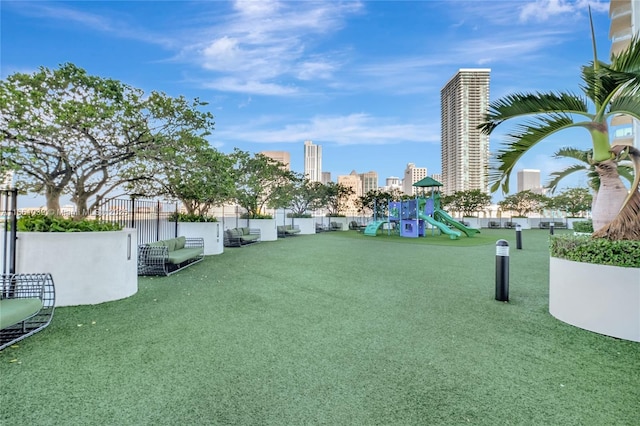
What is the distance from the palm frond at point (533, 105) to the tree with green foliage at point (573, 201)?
36.7 m

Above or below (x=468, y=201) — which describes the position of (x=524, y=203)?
below

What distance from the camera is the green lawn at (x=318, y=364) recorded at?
2.19 m

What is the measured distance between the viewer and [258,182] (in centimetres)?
1705

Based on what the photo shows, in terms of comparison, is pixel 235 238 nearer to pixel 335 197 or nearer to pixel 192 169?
pixel 192 169

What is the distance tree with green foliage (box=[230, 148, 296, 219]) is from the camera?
1606 cm

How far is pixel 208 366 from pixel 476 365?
8.28ft

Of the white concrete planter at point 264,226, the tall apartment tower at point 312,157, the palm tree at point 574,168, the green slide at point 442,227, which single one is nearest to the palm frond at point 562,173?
the palm tree at point 574,168

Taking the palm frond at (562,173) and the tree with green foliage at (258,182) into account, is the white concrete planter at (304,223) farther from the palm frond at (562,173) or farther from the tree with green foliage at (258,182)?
the palm frond at (562,173)

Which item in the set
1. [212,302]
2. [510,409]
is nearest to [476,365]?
[510,409]

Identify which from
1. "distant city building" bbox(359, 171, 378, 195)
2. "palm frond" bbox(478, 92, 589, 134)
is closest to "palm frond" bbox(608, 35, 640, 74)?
"palm frond" bbox(478, 92, 589, 134)

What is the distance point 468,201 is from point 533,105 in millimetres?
32666

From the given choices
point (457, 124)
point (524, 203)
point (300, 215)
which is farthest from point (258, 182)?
point (524, 203)

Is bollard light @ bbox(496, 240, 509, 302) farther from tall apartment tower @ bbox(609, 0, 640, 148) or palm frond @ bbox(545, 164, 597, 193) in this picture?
tall apartment tower @ bbox(609, 0, 640, 148)

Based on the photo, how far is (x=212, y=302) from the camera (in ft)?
16.6
